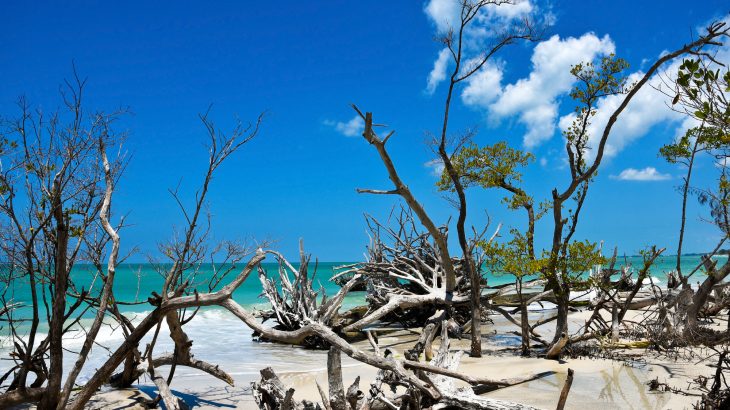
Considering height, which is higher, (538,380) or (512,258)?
(512,258)

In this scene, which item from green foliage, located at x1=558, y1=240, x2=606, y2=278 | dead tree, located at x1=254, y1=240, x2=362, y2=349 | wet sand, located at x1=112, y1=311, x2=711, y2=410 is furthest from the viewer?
dead tree, located at x1=254, y1=240, x2=362, y2=349

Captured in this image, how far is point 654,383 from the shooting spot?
669 centimetres

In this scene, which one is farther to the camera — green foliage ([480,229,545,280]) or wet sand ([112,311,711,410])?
green foliage ([480,229,545,280])

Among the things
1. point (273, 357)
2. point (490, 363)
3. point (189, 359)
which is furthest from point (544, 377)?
point (273, 357)

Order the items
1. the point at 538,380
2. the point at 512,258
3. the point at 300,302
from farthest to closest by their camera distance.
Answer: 1. the point at 300,302
2. the point at 512,258
3. the point at 538,380

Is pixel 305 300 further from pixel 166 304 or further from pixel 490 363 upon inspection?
pixel 166 304

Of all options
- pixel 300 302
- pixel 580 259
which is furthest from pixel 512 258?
pixel 300 302

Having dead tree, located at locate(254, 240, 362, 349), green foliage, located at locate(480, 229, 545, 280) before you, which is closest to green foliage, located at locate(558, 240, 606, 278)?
green foliage, located at locate(480, 229, 545, 280)

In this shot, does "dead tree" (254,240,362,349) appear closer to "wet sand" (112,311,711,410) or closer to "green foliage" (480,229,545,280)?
"wet sand" (112,311,711,410)

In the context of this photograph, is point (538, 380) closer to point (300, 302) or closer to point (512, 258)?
point (512, 258)

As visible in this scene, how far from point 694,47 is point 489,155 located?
4012 millimetres

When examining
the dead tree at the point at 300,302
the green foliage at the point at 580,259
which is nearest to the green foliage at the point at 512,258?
the green foliage at the point at 580,259

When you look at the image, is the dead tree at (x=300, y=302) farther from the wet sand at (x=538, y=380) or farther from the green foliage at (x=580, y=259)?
the green foliage at (x=580, y=259)

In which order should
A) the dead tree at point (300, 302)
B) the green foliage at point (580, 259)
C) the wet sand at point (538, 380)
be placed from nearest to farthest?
the wet sand at point (538, 380) → the green foliage at point (580, 259) → the dead tree at point (300, 302)
